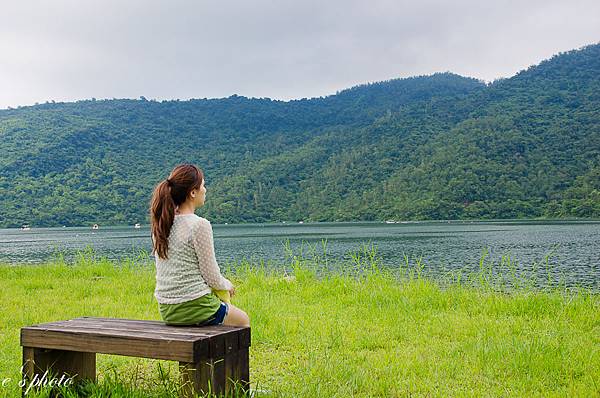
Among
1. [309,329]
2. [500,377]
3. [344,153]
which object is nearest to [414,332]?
[309,329]

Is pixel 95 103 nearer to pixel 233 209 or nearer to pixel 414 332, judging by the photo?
pixel 233 209

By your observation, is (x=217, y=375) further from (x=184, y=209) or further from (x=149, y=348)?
(x=184, y=209)

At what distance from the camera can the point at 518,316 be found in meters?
6.55

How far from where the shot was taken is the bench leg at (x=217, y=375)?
3.18 m

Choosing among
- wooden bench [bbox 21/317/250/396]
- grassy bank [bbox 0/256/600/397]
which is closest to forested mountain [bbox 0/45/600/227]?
grassy bank [bbox 0/256/600/397]

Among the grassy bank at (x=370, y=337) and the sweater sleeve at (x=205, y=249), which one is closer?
the sweater sleeve at (x=205, y=249)

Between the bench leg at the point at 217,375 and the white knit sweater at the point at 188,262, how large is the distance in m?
0.48

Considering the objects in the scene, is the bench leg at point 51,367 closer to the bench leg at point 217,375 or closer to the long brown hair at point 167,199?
the bench leg at point 217,375

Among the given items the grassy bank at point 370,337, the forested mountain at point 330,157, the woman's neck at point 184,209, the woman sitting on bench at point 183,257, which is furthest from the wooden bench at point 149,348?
the forested mountain at point 330,157

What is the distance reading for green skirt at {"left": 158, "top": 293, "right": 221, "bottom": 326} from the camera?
3.67 meters

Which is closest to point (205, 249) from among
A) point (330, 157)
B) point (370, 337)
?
point (370, 337)

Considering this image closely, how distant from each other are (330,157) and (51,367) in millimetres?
100532

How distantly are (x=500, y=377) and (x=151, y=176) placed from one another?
81.0 metres

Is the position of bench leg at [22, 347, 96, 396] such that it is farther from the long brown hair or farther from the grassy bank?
the long brown hair
